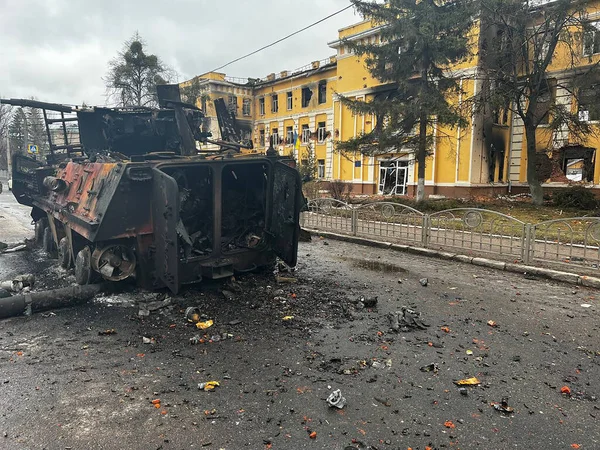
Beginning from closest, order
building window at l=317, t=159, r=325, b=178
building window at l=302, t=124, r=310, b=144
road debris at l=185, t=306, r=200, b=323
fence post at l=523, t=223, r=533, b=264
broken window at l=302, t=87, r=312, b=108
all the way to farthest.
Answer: road debris at l=185, t=306, r=200, b=323
fence post at l=523, t=223, r=533, b=264
building window at l=317, t=159, r=325, b=178
building window at l=302, t=124, r=310, b=144
broken window at l=302, t=87, r=312, b=108

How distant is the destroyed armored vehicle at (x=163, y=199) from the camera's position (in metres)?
5.91

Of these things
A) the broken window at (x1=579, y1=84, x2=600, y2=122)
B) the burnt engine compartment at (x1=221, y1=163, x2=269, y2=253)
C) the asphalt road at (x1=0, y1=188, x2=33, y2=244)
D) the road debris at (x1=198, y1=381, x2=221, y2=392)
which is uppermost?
the broken window at (x1=579, y1=84, x2=600, y2=122)

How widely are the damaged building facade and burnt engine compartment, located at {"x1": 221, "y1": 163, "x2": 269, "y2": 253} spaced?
36.7 feet

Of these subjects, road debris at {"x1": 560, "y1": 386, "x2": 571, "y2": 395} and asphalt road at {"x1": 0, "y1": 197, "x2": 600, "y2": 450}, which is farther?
road debris at {"x1": 560, "y1": 386, "x2": 571, "y2": 395}

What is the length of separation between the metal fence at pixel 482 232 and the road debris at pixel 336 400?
5.98 metres

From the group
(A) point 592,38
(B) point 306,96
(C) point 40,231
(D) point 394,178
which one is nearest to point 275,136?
(B) point 306,96

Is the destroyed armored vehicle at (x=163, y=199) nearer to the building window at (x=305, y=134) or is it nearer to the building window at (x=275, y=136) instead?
the building window at (x=305, y=134)

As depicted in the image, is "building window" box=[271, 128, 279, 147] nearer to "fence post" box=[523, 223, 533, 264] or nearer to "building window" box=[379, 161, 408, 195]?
"building window" box=[379, 161, 408, 195]

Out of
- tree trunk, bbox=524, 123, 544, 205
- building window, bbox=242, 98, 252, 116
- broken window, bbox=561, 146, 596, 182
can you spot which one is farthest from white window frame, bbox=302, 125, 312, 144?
tree trunk, bbox=524, 123, 544, 205

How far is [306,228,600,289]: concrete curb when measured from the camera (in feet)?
24.4

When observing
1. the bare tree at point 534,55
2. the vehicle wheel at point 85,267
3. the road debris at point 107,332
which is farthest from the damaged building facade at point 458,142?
the road debris at point 107,332

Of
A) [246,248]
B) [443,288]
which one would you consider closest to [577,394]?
[443,288]

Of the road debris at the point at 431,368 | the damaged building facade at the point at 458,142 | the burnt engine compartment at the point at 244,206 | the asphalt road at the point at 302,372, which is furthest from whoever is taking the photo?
the damaged building facade at the point at 458,142

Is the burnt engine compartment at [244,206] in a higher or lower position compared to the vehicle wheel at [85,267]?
higher
